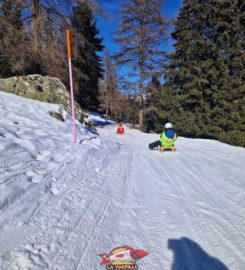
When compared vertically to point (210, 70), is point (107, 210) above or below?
below

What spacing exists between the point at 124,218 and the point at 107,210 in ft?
0.97

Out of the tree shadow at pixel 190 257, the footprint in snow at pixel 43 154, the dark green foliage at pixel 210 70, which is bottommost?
the tree shadow at pixel 190 257

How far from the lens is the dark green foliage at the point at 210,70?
11273mm

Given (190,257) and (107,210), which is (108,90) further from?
(190,257)

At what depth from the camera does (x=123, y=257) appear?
5.89 ft

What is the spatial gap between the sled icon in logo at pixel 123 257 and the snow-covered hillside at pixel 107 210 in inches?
2.4

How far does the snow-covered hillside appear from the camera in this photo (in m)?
1.78

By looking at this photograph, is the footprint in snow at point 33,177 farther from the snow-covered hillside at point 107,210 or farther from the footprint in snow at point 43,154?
the footprint in snow at point 43,154

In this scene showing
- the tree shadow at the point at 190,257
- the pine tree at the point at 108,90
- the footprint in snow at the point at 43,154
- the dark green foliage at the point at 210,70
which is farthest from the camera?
the pine tree at the point at 108,90

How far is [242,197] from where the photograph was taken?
2.96 meters

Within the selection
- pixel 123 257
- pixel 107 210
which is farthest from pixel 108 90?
pixel 123 257

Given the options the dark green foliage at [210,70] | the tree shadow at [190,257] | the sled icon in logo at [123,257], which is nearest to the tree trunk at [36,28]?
the dark green foliage at [210,70]

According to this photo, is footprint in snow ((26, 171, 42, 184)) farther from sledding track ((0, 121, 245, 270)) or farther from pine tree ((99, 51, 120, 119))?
pine tree ((99, 51, 120, 119))

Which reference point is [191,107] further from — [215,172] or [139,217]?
[139,217]
